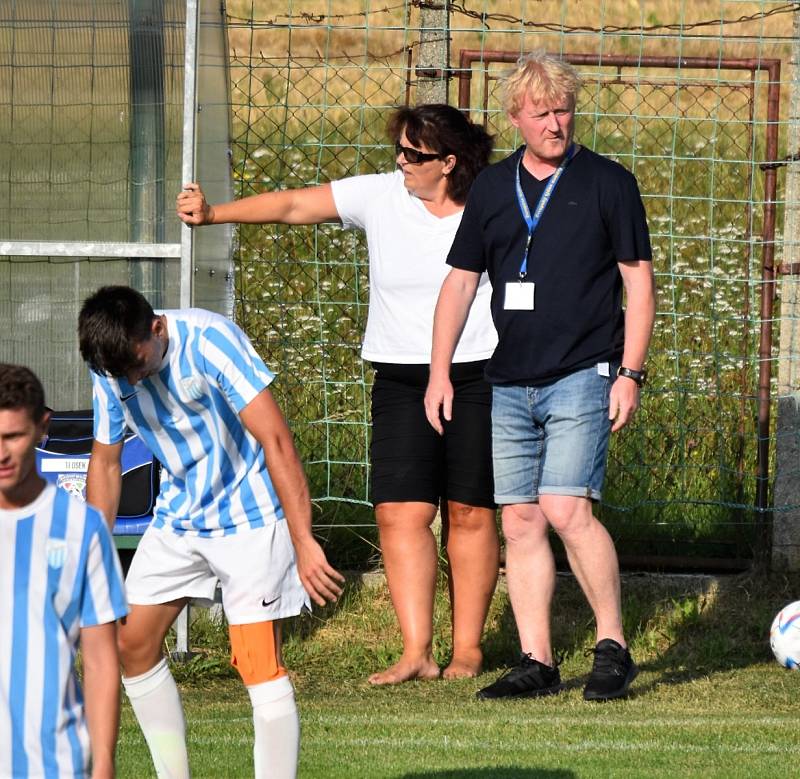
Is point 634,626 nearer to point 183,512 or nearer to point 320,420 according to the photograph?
point 320,420

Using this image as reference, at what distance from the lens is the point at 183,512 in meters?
4.32

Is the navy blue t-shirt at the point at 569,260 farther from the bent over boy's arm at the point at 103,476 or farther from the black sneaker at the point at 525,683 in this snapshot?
the bent over boy's arm at the point at 103,476

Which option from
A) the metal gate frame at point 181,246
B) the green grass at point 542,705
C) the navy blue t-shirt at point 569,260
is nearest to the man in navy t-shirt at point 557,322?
the navy blue t-shirt at point 569,260

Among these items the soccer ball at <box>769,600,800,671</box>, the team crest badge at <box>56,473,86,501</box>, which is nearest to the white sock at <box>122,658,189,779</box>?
the team crest badge at <box>56,473,86,501</box>

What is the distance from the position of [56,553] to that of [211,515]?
134cm

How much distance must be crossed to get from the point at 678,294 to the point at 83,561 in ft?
28.5

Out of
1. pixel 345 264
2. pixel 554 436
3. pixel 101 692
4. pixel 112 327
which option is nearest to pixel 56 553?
pixel 101 692

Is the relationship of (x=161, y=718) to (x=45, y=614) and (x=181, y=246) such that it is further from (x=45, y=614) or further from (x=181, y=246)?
(x=181, y=246)

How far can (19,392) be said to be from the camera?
297cm

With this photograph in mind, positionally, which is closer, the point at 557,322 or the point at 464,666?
the point at 557,322

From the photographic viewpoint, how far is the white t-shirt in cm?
598

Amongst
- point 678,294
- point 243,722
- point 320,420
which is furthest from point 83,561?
point 678,294

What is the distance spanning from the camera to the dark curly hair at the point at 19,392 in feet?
9.68

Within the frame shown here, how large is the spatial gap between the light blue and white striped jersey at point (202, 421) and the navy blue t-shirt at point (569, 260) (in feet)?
4.59
